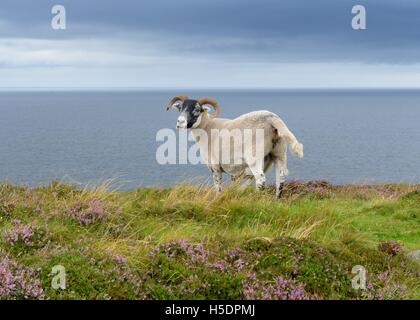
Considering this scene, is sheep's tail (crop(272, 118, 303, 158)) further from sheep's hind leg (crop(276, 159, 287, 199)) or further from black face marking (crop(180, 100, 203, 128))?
black face marking (crop(180, 100, 203, 128))

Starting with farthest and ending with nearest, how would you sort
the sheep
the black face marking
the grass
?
the black face marking, the sheep, the grass

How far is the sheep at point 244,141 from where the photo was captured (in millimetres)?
16797

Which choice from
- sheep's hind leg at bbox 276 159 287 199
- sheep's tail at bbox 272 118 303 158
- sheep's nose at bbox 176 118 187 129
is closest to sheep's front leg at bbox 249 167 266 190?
sheep's hind leg at bbox 276 159 287 199

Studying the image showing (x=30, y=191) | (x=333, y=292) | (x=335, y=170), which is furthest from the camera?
(x=335, y=170)

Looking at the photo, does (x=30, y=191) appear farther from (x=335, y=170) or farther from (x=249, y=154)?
(x=335, y=170)

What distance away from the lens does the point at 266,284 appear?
29.3ft

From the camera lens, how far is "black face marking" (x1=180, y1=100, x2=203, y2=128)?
17938 millimetres

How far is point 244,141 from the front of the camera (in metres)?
17.0

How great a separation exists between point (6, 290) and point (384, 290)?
5935 mm

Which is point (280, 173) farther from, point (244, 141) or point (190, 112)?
point (190, 112)

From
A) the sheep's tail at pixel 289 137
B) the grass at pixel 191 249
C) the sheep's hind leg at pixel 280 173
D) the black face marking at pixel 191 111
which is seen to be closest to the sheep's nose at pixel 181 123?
the black face marking at pixel 191 111

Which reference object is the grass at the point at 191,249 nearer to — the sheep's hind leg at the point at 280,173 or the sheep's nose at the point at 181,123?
the sheep's hind leg at the point at 280,173

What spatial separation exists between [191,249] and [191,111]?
887cm

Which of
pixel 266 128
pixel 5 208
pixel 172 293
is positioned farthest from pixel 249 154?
pixel 172 293
